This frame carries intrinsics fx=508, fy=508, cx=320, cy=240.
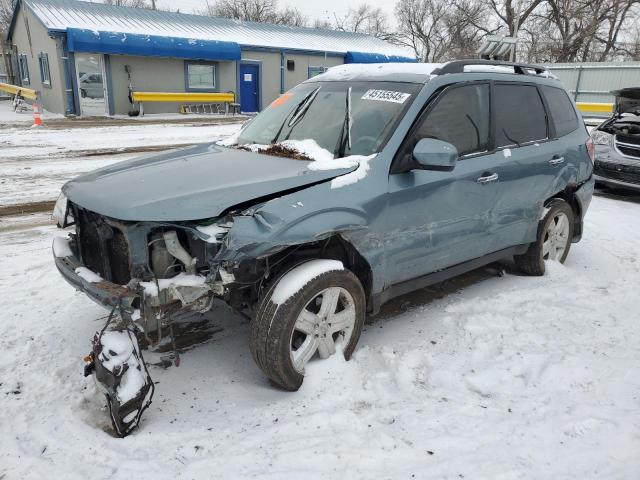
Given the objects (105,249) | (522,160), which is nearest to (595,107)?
(522,160)

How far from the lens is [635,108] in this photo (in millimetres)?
8797

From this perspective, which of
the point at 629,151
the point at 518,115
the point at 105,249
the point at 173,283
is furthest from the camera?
the point at 629,151

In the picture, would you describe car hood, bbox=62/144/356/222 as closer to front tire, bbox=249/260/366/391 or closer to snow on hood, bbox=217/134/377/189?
snow on hood, bbox=217/134/377/189

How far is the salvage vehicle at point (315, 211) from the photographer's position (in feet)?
9.12

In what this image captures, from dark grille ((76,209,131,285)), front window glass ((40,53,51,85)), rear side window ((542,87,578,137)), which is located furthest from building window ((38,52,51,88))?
rear side window ((542,87,578,137))

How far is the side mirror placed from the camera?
329 centimetres

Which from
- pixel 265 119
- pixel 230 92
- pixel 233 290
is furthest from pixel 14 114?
pixel 233 290

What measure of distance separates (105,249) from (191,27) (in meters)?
23.3

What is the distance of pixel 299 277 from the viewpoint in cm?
297

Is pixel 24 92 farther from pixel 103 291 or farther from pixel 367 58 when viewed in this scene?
pixel 103 291

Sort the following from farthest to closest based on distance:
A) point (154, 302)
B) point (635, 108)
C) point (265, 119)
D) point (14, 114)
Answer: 1. point (14, 114)
2. point (635, 108)
3. point (265, 119)
4. point (154, 302)

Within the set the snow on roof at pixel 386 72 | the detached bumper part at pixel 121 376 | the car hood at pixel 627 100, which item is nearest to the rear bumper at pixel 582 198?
the snow on roof at pixel 386 72

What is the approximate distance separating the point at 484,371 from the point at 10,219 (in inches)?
240

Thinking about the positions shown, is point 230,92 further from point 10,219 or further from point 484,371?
point 484,371
